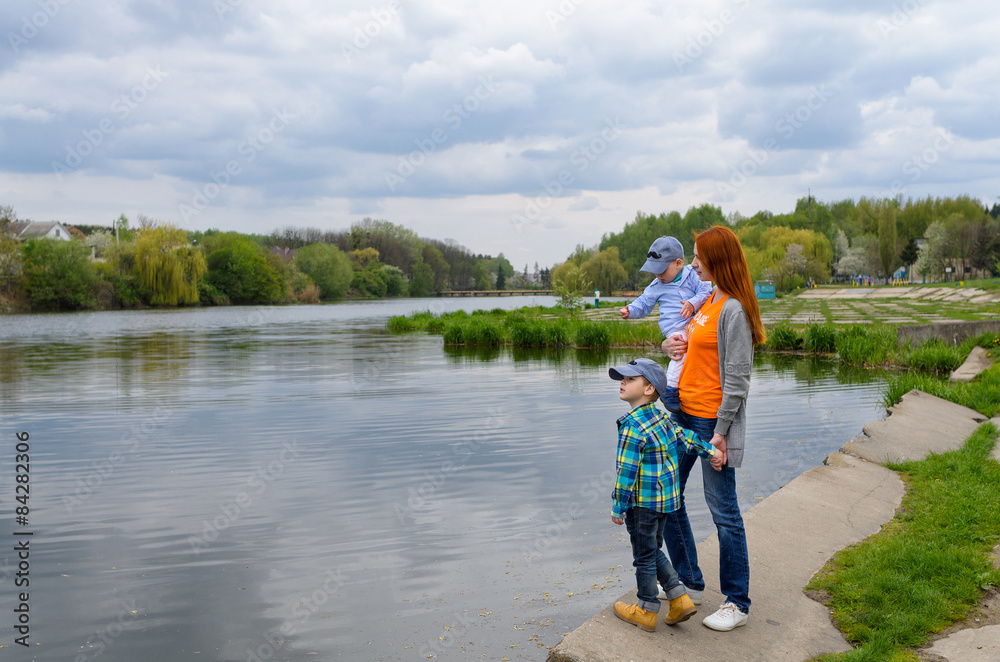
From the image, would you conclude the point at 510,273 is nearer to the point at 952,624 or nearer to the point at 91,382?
the point at 91,382

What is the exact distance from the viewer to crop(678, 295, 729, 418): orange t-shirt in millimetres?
3949

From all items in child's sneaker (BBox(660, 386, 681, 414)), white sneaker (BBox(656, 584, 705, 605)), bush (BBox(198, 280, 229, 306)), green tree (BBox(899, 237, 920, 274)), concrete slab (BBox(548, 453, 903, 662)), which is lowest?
concrete slab (BBox(548, 453, 903, 662))

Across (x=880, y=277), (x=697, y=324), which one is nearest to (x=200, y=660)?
(x=697, y=324)

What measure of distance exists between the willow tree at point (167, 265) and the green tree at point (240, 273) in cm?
884

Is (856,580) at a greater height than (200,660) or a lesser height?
greater

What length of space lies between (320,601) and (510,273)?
194565 mm

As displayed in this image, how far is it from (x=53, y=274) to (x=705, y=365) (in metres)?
74.2

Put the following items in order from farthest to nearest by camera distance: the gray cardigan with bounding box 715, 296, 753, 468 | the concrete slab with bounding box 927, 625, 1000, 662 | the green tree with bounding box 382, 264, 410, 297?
1. the green tree with bounding box 382, 264, 410, 297
2. the gray cardigan with bounding box 715, 296, 753, 468
3. the concrete slab with bounding box 927, 625, 1000, 662

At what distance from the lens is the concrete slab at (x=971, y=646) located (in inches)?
144

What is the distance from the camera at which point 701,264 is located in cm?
393

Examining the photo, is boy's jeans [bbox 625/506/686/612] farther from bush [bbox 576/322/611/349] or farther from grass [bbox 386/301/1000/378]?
bush [bbox 576/322/611/349]

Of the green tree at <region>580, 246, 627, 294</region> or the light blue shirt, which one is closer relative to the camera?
the light blue shirt

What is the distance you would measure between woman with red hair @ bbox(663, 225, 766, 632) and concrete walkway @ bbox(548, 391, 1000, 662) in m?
0.21

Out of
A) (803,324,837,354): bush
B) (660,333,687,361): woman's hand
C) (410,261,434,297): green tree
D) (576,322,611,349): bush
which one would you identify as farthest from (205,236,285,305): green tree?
(660,333,687,361): woman's hand
